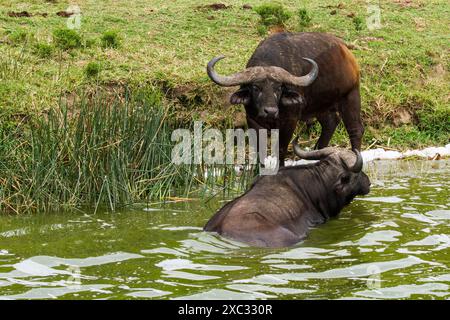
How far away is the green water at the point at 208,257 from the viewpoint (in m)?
6.38

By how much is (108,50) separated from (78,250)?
20.4ft

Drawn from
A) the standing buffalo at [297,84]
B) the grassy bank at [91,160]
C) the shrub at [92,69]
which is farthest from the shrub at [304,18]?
the grassy bank at [91,160]

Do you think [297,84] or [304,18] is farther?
[304,18]

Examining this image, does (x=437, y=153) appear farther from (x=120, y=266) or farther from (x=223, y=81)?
(x=120, y=266)

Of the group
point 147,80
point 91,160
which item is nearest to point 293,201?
point 91,160

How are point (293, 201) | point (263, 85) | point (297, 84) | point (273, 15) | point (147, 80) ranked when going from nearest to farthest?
point (293, 201), point (263, 85), point (297, 84), point (147, 80), point (273, 15)

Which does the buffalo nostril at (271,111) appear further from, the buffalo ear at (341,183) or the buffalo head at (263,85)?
the buffalo ear at (341,183)

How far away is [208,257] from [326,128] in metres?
4.47

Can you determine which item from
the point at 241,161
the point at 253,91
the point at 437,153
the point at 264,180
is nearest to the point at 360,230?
the point at 264,180

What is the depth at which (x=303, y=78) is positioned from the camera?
31.9 feet

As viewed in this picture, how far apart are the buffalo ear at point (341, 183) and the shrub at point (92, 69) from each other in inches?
171

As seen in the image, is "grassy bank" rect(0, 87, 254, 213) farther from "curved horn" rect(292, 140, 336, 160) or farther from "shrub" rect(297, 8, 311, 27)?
"shrub" rect(297, 8, 311, 27)

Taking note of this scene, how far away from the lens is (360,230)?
8.40 meters

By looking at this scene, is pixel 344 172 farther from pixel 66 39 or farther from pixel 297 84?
pixel 66 39
